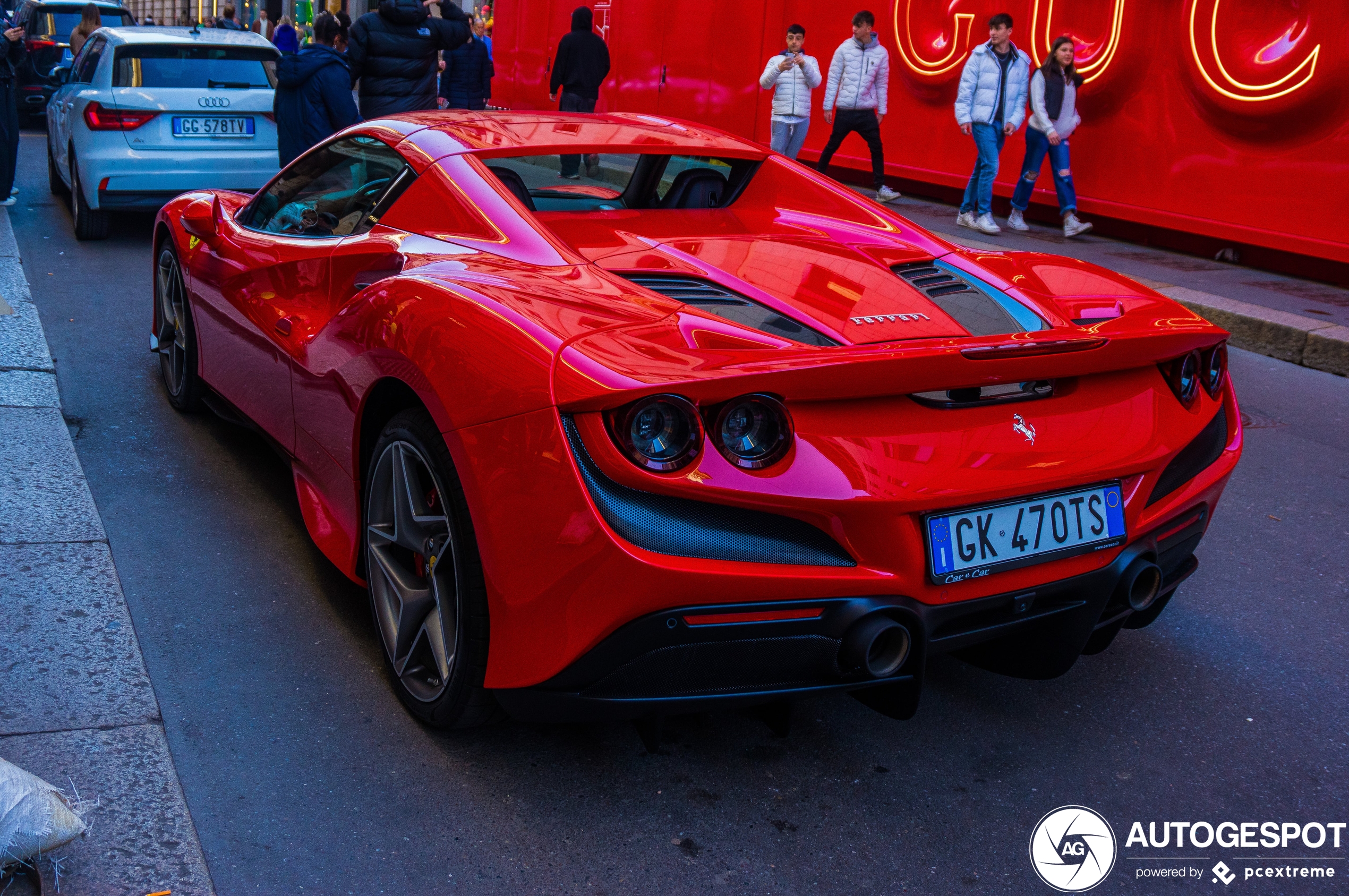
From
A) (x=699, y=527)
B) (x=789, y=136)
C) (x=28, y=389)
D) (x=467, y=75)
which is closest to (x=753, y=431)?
(x=699, y=527)

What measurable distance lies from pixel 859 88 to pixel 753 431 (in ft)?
34.7

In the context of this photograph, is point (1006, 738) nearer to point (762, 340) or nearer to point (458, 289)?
point (762, 340)

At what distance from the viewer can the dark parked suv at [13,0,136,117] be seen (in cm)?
1544

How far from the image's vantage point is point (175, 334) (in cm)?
488

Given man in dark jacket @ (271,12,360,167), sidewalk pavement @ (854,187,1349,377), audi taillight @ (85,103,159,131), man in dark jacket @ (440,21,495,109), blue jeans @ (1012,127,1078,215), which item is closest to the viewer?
sidewalk pavement @ (854,187,1349,377)

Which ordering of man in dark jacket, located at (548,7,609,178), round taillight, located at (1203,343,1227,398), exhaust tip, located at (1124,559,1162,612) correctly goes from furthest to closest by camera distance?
man in dark jacket, located at (548,7,609,178), round taillight, located at (1203,343,1227,398), exhaust tip, located at (1124,559,1162,612)

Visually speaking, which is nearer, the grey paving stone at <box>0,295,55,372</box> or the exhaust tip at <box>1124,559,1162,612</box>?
the exhaust tip at <box>1124,559,1162,612</box>

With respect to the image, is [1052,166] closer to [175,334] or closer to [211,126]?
[211,126]

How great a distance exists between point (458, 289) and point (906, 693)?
49.4 inches

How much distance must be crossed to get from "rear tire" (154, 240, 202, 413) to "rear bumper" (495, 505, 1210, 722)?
285cm

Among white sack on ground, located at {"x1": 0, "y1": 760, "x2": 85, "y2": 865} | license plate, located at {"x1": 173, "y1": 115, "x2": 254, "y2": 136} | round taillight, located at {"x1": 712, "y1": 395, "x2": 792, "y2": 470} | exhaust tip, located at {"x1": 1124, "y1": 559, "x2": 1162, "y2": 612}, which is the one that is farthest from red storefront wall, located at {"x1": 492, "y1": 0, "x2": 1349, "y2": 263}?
white sack on ground, located at {"x1": 0, "y1": 760, "x2": 85, "y2": 865}

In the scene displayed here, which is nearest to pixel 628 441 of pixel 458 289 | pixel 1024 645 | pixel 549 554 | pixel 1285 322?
pixel 549 554

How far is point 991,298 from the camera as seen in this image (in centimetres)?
294

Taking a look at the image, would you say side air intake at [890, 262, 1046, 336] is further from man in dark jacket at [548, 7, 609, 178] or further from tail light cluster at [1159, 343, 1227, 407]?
man in dark jacket at [548, 7, 609, 178]
